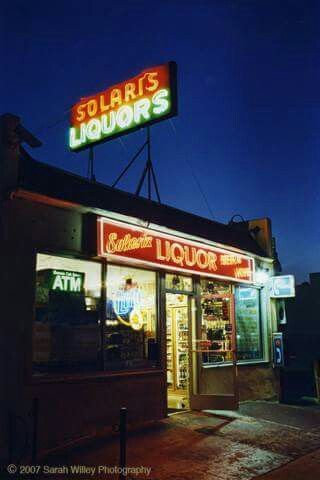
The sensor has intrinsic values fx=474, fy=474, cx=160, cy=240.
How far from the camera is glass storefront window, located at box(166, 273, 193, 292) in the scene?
1129 cm

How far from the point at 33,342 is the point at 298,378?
840 cm

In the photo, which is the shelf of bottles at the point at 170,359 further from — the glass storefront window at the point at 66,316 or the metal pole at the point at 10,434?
the metal pole at the point at 10,434

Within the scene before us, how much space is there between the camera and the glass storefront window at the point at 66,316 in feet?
26.1

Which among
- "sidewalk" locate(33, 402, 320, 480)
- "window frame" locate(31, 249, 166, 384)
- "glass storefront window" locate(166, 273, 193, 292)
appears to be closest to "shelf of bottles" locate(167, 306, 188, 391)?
"glass storefront window" locate(166, 273, 193, 292)

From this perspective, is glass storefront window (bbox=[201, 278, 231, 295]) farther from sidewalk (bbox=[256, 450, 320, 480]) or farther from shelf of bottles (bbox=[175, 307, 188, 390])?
sidewalk (bbox=[256, 450, 320, 480])

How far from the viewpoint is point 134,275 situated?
10.1 m

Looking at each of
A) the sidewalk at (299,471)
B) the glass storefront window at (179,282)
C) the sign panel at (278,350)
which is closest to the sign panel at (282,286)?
the sign panel at (278,350)

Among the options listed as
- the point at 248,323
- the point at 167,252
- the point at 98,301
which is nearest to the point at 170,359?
the point at 248,323

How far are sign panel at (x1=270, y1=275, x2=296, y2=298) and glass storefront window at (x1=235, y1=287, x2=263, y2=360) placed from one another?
0.49 meters

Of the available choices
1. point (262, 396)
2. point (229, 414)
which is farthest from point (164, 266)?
point (262, 396)

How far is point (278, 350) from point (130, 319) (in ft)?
18.7

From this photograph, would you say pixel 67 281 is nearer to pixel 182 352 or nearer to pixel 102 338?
pixel 102 338

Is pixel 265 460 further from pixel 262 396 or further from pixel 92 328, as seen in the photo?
pixel 262 396

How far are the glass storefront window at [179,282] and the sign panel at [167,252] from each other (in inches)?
24.3
